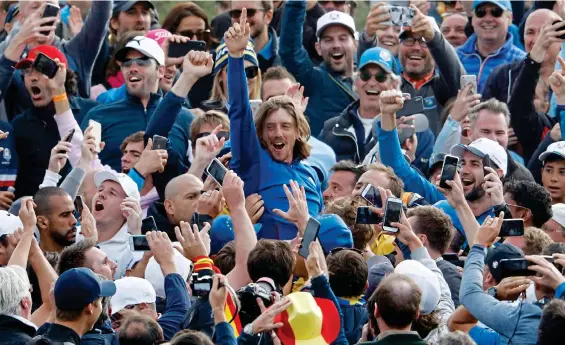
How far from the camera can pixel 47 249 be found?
33.6 feet

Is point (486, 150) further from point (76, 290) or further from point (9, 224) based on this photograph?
point (76, 290)

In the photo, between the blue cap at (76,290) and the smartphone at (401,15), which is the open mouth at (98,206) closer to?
the blue cap at (76,290)

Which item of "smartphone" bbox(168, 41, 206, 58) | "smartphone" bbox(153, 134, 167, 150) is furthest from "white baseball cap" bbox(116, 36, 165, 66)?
"smartphone" bbox(153, 134, 167, 150)

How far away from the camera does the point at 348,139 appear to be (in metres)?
12.2

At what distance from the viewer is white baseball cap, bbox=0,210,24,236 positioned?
371 inches

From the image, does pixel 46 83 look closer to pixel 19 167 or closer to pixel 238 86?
pixel 19 167

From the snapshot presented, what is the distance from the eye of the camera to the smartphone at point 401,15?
1232cm

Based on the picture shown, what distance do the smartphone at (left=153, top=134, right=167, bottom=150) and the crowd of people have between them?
2 centimetres

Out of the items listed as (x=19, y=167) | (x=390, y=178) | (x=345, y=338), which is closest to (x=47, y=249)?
(x=19, y=167)

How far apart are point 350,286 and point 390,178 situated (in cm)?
201

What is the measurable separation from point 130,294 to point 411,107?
346 centimetres

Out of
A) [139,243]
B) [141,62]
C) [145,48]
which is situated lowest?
[139,243]

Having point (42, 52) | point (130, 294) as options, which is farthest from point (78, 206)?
point (130, 294)

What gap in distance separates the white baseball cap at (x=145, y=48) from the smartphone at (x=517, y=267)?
4.73 metres
